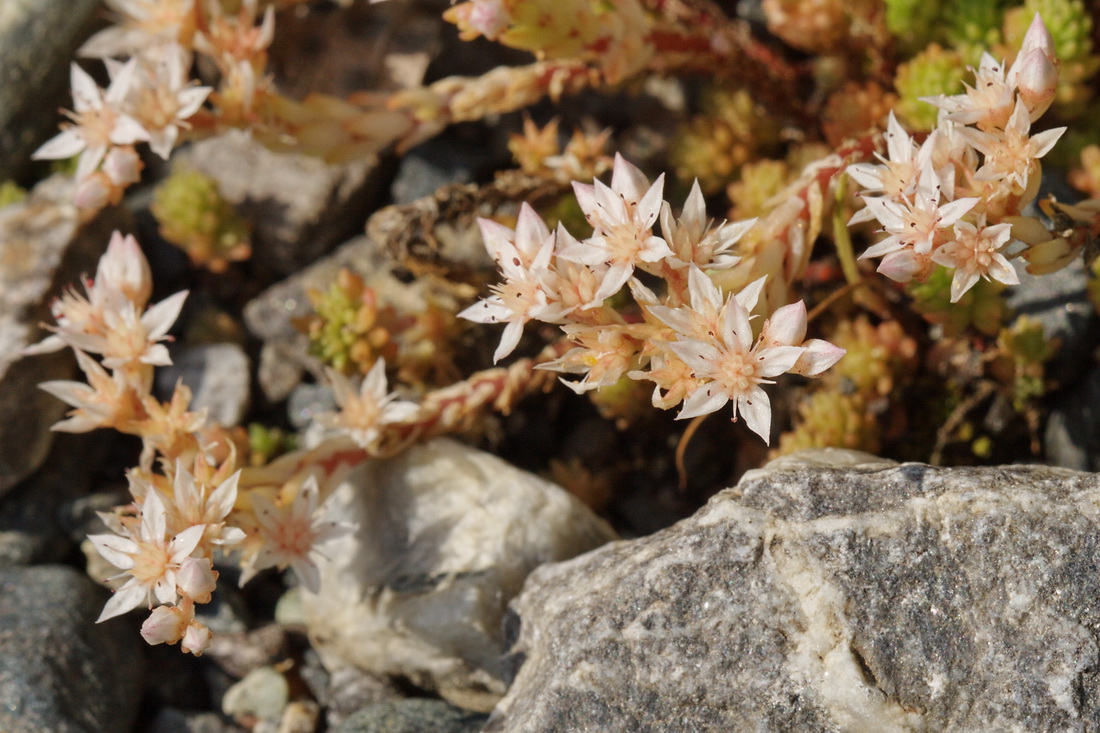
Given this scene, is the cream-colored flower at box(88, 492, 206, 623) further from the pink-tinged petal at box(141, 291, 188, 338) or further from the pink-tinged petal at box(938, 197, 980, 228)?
the pink-tinged petal at box(938, 197, 980, 228)

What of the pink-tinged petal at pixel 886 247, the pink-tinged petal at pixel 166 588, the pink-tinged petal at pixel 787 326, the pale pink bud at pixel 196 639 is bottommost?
the pale pink bud at pixel 196 639

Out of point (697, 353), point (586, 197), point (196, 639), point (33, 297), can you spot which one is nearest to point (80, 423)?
point (196, 639)

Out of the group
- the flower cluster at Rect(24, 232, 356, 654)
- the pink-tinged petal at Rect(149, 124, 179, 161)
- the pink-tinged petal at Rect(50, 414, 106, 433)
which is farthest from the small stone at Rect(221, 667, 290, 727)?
the pink-tinged petal at Rect(149, 124, 179, 161)

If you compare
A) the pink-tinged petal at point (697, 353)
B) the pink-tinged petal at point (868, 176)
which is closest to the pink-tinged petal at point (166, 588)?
the pink-tinged petal at point (697, 353)

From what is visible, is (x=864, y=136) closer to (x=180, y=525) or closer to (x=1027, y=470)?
(x=1027, y=470)

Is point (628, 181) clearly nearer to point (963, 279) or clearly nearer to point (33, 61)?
point (963, 279)

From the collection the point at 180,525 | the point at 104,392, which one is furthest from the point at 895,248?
the point at 104,392

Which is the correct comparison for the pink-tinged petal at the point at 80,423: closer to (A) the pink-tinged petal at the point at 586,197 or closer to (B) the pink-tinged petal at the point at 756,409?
(A) the pink-tinged petal at the point at 586,197
